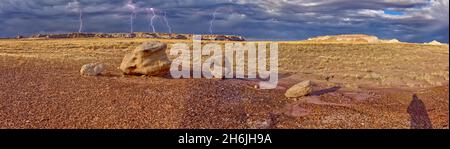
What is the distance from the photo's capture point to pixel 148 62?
58.1ft

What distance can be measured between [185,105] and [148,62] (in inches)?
206

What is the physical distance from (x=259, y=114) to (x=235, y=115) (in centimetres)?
72

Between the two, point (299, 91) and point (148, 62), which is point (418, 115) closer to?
point (299, 91)

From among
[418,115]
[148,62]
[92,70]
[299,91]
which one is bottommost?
[418,115]

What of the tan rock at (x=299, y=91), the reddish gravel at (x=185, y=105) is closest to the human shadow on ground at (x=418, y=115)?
the reddish gravel at (x=185, y=105)

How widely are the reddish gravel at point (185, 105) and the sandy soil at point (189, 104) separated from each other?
0.02 m

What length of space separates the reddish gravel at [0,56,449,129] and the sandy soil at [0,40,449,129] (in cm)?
2

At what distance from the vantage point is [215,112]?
41.0 ft

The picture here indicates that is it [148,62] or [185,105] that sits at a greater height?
[148,62]

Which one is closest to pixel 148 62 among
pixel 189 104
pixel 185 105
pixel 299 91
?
pixel 189 104

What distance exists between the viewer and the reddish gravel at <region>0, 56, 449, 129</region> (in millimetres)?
11375

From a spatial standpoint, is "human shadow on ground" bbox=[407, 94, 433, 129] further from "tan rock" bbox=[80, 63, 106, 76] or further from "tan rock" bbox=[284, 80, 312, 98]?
"tan rock" bbox=[80, 63, 106, 76]
